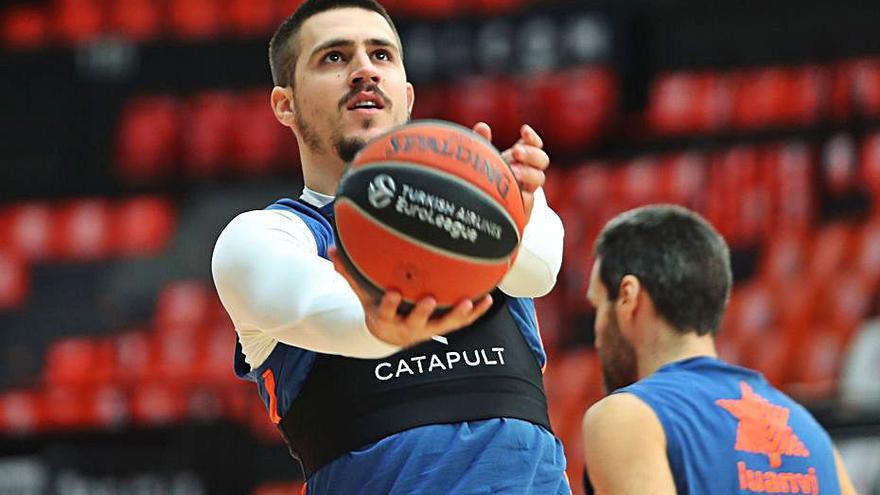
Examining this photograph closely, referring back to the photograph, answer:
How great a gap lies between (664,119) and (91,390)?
604 centimetres

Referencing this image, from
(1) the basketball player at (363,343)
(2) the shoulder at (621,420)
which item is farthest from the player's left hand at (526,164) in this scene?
(2) the shoulder at (621,420)

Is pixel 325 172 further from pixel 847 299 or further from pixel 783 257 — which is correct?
pixel 783 257

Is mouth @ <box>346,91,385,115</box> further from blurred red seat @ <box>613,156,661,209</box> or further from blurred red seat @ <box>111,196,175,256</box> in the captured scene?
blurred red seat @ <box>111,196,175,256</box>

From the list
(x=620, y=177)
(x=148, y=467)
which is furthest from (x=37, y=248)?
(x=148, y=467)

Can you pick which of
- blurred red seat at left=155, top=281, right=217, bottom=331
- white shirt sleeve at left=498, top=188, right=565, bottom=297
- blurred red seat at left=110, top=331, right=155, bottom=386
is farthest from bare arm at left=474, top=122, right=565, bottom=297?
blurred red seat at left=155, top=281, right=217, bottom=331

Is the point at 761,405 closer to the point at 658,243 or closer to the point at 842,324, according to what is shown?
the point at 658,243

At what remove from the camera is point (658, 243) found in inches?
176

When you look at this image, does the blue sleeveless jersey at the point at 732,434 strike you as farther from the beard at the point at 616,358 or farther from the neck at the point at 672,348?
the beard at the point at 616,358

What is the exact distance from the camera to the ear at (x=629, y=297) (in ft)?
14.7

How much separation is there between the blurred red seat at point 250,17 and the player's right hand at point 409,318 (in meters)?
13.2

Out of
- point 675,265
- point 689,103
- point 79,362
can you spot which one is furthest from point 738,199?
point 675,265

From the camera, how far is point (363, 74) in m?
3.53

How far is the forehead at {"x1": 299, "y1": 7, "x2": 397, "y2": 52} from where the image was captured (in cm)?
362

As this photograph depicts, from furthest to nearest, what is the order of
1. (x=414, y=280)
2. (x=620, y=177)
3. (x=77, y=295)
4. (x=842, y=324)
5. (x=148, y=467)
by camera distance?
(x=77, y=295) < (x=620, y=177) < (x=842, y=324) < (x=148, y=467) < (x=414, y=280)
